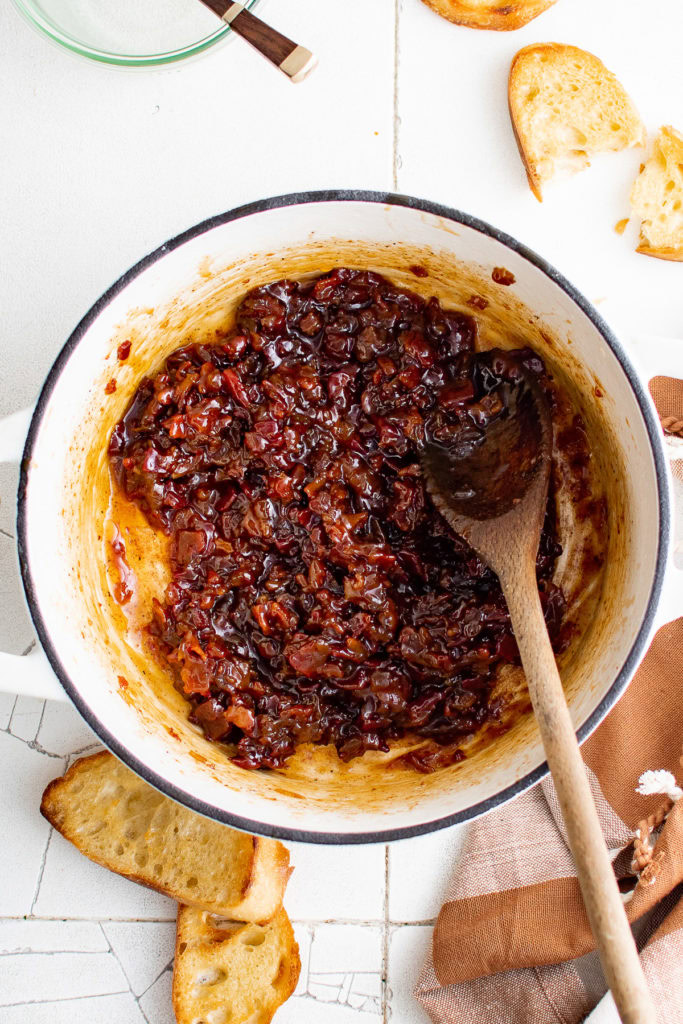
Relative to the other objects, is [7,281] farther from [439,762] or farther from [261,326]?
[439,762]

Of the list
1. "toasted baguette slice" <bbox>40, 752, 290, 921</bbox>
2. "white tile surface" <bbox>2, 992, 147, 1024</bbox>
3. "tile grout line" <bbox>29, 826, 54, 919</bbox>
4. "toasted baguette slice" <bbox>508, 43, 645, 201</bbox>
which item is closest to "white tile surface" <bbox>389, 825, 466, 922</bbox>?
"toasted baguette slice" <bbox>40, 752, 290, 921</bbox>

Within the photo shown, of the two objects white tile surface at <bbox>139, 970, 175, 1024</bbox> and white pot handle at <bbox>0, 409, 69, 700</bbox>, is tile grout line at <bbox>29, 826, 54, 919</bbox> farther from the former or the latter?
white pot handle at <bbox>0, 409, 69, 700</bbox>

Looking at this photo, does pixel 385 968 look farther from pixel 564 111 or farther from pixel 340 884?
pixel 564 111

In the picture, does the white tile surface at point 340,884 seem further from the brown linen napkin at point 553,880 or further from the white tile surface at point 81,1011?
the white tile surface at point 81,1011

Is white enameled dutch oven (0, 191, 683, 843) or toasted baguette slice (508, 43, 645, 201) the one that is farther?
toasted baguette slice (508, 43, 645, 201)

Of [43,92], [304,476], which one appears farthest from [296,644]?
[43,92]

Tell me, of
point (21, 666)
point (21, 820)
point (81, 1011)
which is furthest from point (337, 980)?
point (21, 666)
